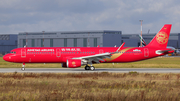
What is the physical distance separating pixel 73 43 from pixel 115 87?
117 meters

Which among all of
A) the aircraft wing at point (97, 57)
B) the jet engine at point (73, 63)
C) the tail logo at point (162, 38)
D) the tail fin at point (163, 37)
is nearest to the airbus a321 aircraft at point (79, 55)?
the aircraft wing at point (97, 57)

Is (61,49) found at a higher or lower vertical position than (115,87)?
higher

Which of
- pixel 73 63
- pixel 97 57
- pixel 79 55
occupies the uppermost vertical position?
pixel 79 55

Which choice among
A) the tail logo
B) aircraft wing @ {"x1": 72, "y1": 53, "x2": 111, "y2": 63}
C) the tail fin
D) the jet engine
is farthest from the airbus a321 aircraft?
the tail logo

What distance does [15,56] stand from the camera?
36.7 meters

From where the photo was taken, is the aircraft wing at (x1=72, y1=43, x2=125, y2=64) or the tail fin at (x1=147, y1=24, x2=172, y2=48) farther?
the tail fin at (x1=147, y1=24, x2=172, y2=48)

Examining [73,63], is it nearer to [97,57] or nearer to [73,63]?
[73,63]

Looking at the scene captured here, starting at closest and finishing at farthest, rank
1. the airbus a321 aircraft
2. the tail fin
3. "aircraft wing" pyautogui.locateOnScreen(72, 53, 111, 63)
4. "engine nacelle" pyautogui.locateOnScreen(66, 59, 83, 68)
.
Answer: "engine nacelle" pyautogui.locateOnScreen(66, 59, 83, 68) → "aircraft wing" pyautogui.locateOnScreen(72, 53, 111, 63) → the airbus a321 aircraft → the tail fin

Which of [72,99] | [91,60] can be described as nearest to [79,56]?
[91,60]

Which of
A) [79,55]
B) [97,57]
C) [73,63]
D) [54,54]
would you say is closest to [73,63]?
[73,63]

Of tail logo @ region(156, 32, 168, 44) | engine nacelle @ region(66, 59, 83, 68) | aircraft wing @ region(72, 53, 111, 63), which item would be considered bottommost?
engine nacelle @ region(66, 59, 83, 68)

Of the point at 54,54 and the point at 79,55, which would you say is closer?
the point at 54,54

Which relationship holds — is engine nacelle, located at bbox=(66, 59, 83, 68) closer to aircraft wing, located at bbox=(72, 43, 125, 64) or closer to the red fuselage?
aircraft wing, located at bbox=(72, 43, 125, 64)

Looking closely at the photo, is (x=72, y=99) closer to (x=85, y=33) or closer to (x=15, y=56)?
(x=15, y=56)
